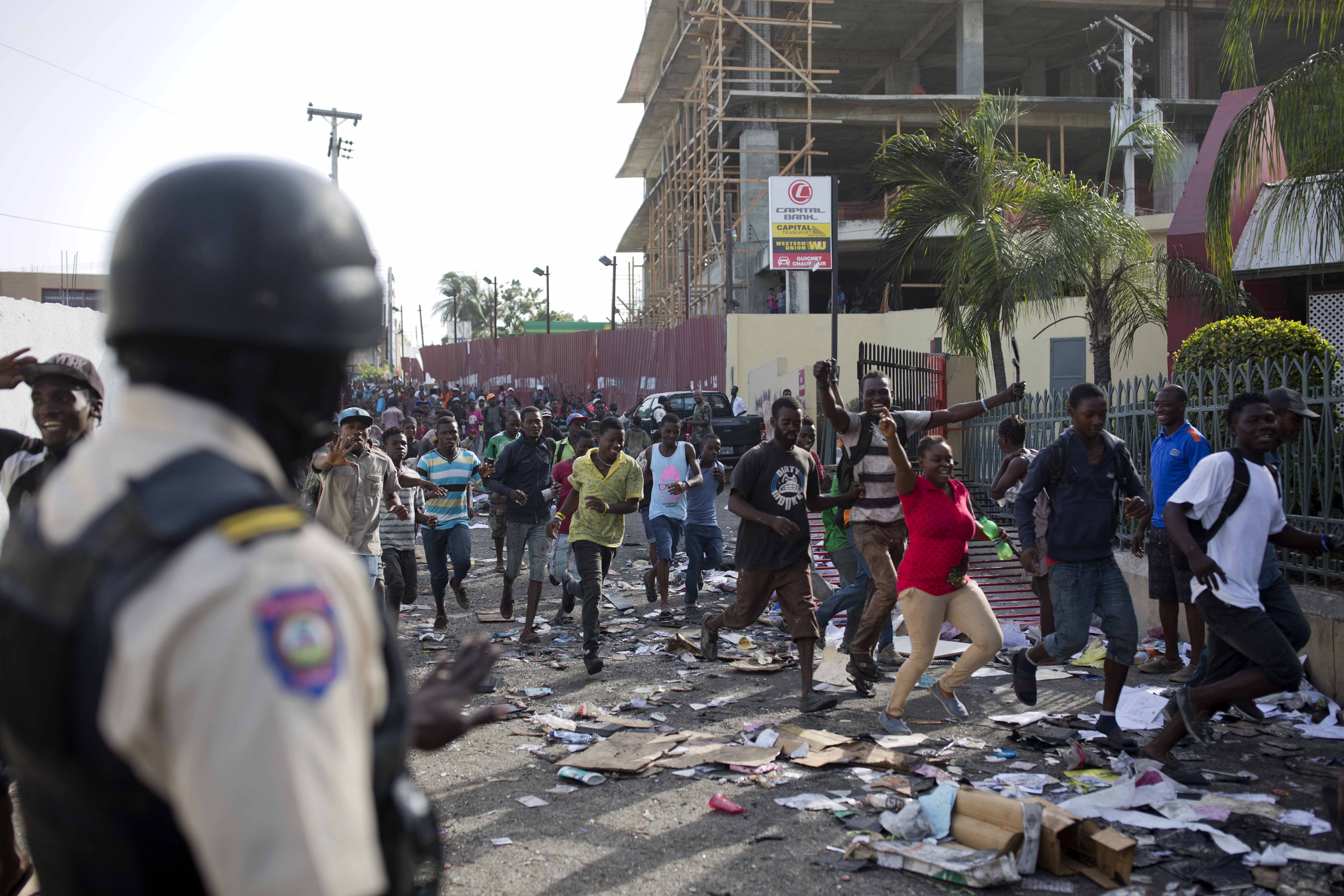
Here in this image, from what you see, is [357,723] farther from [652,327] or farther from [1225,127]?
[652,327]

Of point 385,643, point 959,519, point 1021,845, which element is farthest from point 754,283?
point 385,643

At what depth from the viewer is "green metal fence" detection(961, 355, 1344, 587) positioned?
6.47 meters

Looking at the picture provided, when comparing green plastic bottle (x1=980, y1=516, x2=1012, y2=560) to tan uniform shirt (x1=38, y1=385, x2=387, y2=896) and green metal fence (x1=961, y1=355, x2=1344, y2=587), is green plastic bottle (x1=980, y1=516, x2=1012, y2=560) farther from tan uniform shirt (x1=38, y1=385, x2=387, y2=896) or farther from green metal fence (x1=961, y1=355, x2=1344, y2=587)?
tan uniform shirt (x1=38, y1=385, x2=387, y2=896)

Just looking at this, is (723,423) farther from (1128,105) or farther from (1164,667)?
(1164,667)

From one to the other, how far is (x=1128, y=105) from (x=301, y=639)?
26.0m

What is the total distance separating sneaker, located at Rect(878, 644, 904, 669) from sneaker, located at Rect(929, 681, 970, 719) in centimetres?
135

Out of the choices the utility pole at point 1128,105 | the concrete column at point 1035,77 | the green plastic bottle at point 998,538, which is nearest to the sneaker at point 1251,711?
the green plastic bottle at point 998,538

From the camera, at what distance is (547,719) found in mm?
6305

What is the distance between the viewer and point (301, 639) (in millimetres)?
1005

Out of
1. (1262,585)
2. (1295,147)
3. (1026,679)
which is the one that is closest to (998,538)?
(1026,679)

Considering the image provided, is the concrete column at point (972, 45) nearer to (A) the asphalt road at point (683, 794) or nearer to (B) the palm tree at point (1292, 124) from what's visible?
(B) the palm tree at point (1292, 124)

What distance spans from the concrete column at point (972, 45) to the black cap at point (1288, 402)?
2768cm

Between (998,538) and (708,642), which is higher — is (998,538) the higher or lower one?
the higher one

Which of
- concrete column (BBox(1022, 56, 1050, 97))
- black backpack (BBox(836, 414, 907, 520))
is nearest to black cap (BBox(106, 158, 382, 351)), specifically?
black backpack (BBox(836, 414, 907, 520))
